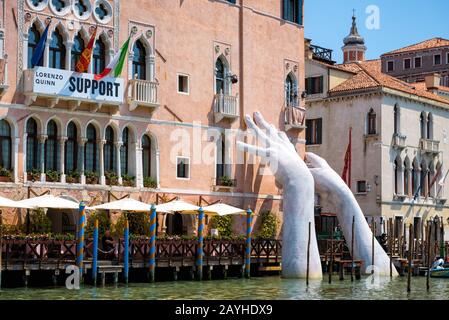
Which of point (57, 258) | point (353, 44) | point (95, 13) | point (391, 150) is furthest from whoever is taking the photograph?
point (353, 44)

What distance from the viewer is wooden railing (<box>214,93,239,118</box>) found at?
37.1m

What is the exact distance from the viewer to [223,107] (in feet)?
122

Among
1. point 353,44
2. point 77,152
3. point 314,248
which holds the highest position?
point 353,44

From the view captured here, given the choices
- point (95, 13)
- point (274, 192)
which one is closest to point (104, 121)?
point (95, 13)

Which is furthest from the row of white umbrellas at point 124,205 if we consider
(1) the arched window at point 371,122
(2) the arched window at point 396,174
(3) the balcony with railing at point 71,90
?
(2) the arched window at point 396,174

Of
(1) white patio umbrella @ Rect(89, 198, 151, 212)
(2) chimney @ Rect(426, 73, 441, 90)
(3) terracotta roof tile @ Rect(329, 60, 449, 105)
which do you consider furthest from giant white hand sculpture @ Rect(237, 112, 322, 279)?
(2) chimney @ Rect(426, 73, 441, 90)

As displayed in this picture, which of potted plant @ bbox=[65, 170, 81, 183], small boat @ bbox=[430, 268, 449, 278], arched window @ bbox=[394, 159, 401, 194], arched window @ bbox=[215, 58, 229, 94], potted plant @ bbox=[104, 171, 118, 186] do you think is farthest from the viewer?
arched window @ bbox=[394, 159, 401, 194]

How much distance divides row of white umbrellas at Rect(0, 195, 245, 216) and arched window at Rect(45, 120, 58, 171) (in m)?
1.90

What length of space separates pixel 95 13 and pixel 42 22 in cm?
213

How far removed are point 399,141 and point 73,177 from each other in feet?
69.4

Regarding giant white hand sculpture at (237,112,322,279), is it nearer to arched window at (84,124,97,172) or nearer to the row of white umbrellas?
the row of white umbrellas

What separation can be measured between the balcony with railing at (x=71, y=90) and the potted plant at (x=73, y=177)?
1.96 meters
